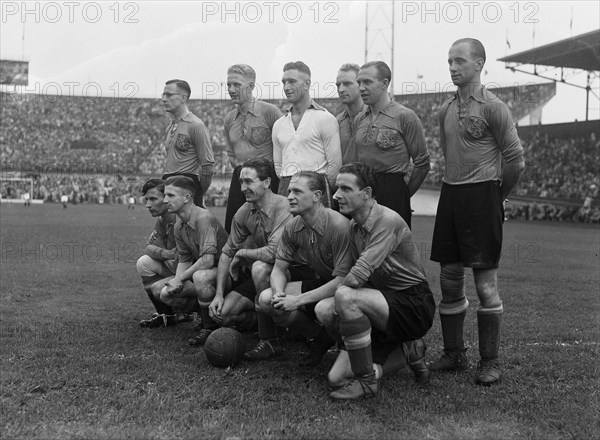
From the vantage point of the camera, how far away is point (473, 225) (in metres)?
5.22

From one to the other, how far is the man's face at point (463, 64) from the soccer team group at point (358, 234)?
0.04 feet

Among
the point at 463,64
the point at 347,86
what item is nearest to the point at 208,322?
the point at 347,86

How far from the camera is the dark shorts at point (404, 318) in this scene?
4.77 metres

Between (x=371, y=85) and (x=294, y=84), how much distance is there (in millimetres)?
839

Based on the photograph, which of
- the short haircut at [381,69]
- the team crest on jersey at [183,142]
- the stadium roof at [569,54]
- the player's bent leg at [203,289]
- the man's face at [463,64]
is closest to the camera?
the man's face at [463,64]

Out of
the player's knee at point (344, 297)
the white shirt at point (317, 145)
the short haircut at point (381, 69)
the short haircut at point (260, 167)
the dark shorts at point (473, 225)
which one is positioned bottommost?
the player's knee at point (344, 297)

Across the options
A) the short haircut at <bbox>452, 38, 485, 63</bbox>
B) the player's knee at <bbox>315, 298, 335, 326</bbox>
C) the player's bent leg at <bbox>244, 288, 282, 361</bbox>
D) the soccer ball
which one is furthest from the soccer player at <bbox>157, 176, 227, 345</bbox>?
the short haircut at <bbox>452, 38, 485, 63</bbox>

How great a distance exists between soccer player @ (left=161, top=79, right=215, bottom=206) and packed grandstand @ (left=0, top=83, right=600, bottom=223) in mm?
30056

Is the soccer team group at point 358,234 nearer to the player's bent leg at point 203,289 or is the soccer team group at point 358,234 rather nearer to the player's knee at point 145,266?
the player's bent leg at point 203,289

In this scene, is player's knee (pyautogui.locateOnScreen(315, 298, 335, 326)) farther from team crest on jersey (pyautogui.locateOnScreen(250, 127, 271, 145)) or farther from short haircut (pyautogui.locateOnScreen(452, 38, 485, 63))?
team crest on jersey (pyautogui.locateOnScreen(250, 127, 271, 145))

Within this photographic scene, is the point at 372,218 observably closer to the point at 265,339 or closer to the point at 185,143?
the point at 265,339

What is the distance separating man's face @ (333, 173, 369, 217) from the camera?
478 cm

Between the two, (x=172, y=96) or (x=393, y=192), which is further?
(x=172, y=96)

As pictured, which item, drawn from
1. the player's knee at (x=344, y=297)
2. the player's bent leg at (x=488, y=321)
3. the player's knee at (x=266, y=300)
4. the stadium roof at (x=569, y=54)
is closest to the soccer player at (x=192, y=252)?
the player's knee at (x=266, y=300)
